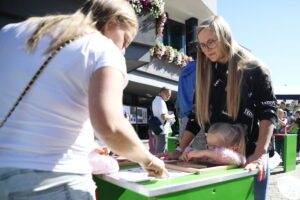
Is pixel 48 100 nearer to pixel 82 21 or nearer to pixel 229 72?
pixel 82 21

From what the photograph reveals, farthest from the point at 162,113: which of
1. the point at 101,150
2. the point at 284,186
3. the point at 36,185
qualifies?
the point at 36,185

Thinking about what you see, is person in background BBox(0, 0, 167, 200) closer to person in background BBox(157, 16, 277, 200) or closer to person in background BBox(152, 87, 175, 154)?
person in background BBox(157, 16, 277, 200)

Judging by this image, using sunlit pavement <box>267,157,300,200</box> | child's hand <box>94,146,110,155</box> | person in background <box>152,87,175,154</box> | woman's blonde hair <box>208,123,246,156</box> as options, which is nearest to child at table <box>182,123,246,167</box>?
woman's blonde hair <box>208,123,246,156</box>

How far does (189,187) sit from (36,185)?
0.54m

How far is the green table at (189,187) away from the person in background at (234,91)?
17cm

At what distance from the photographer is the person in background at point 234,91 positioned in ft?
5.09

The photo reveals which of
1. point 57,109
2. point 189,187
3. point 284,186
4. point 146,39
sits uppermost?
point 146,39

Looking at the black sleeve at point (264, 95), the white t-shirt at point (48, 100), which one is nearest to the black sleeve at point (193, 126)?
the black sleeve at point (264, 95)

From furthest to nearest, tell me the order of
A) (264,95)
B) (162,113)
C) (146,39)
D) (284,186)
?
1. (146,39)
2. (162,113)
3. (284,186)
4. (264,95)

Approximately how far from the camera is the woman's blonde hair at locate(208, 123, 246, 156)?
5.24 feet

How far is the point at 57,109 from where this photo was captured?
89 centimetres

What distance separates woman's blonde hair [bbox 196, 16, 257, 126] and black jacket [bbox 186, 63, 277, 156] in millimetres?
32

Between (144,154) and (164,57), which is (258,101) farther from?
(164,57)

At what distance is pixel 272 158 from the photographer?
1790 millimetres
